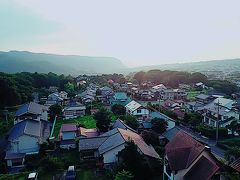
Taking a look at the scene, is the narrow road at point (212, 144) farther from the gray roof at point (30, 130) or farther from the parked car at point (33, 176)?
the gray roof at point (30, 130)

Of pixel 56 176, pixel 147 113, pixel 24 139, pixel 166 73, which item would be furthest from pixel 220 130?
pixel 166 73

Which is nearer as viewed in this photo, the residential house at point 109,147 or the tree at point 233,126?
the residential house at point 109,147

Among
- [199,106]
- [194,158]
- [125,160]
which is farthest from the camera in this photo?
[199,106]

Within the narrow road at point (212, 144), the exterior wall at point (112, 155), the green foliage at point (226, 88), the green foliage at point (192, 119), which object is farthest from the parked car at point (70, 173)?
the green foliage at point (226, 88)

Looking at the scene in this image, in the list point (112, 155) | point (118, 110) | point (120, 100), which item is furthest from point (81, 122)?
point (112, 155)

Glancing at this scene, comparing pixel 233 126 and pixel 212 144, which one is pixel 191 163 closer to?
pixel 212 144

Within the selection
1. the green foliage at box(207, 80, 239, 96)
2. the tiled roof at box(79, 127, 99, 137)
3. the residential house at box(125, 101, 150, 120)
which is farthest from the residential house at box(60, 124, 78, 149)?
the green foliage at box(207, 80, 239, 96)

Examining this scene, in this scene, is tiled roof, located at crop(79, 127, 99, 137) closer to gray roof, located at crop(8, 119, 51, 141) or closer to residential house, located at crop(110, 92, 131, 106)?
gray roof, located at crop(8, 119, 51, 141)

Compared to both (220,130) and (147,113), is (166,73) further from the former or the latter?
(220,130)
